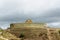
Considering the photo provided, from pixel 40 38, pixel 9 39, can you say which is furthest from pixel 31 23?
pixel 9 39

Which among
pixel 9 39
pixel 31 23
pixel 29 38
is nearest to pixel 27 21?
pixel 31 23

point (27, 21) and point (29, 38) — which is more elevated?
point (27, 21)

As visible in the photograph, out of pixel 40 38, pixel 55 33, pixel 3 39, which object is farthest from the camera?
pixel 55 33

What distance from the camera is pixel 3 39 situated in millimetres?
44969

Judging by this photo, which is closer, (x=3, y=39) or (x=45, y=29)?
(x=3, y=39)

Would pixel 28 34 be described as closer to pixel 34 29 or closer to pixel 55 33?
pixel 34 29

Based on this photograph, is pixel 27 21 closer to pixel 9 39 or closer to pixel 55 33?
pixel 55 33

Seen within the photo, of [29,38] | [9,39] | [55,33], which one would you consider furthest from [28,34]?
[9,39]

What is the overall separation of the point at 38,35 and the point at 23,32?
12.7 feet

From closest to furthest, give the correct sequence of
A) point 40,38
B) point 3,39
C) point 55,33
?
point 3,39
point 40,38
point 55,33

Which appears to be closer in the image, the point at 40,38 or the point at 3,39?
the point at 3,39

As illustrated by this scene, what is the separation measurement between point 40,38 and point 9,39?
9.67 metres

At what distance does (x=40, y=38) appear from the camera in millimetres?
54594

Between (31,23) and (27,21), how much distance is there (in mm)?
1133
